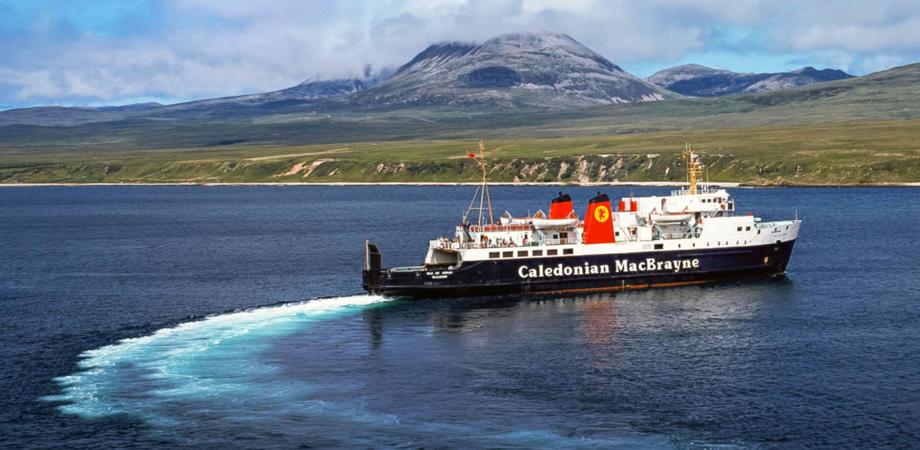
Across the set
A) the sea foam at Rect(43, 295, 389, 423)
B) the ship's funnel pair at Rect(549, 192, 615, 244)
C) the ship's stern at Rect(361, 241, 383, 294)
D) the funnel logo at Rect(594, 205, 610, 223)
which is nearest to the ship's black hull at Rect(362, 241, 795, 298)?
the ship's stern at Rect(361, 241, 383, 294)

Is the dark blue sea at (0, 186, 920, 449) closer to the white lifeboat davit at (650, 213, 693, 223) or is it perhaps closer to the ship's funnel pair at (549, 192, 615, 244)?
the ship's funnel pair at (549, 192, 615, 244)

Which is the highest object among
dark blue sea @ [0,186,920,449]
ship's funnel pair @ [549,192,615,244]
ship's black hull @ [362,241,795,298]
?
ship's funnel pair @ [549,192,615,244]

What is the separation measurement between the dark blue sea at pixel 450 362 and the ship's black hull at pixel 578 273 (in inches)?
68.6

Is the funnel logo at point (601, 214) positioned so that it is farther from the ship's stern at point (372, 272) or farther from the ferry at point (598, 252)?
the ship's stern at point (372, 272)

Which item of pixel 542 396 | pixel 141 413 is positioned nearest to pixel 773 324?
pixel 542 396

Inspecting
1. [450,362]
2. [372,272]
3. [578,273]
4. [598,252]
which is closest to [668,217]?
[598,252]

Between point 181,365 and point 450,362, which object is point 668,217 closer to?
point 450,362

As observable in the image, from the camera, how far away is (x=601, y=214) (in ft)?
342

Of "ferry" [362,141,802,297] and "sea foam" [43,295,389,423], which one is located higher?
"ferry" [362,141,802,297]

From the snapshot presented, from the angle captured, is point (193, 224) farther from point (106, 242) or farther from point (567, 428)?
point (567, 428)

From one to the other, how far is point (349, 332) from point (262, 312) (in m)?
12.0

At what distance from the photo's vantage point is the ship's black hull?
327 ft

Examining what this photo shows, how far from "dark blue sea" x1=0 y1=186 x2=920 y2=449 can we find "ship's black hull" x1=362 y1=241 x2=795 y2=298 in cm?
174

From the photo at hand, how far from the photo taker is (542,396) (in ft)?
218
